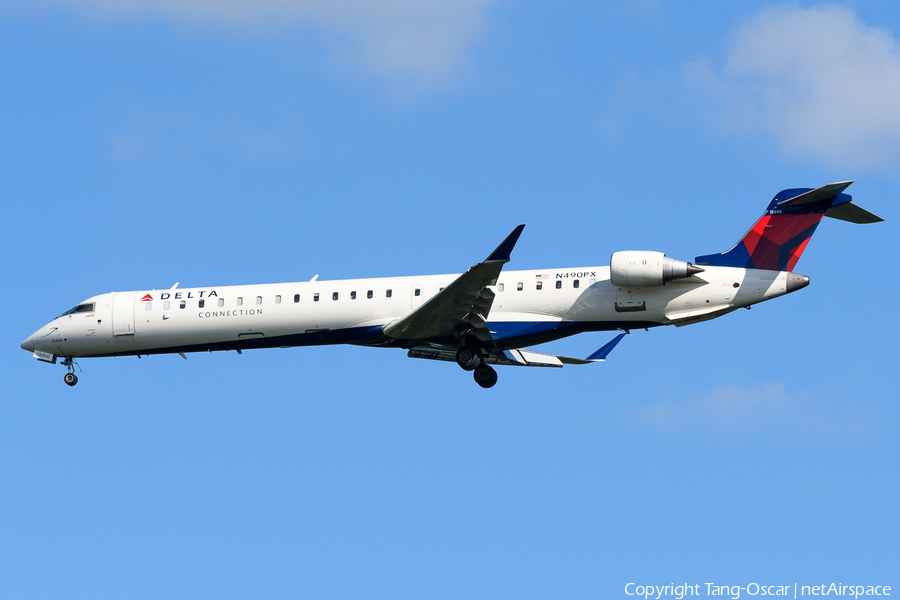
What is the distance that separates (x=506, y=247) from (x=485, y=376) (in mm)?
A: 5711

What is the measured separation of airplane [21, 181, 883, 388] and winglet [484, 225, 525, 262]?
0.12ft

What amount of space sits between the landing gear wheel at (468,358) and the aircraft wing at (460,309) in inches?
22.4

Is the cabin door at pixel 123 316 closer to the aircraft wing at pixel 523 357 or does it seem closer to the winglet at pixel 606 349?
the aircraft wing at pixel 523 357

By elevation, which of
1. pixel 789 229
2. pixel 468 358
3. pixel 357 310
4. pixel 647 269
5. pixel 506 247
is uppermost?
pixel 789 229

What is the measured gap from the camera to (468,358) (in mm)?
28812

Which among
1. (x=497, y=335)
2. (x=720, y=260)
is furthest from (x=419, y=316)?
(x=720, y=260)

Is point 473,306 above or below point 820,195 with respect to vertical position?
below

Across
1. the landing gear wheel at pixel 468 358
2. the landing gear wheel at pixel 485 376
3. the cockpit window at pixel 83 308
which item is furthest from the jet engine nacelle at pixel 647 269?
the cockpit window at pixel 83 308

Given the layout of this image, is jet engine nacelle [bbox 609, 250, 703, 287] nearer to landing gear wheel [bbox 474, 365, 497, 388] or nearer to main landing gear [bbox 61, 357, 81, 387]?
landing gear wheel [bbox 474, 365, 497, 388]

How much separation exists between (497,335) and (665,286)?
4.53 m

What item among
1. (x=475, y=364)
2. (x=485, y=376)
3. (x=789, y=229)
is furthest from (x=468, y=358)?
(x=789, y=229)

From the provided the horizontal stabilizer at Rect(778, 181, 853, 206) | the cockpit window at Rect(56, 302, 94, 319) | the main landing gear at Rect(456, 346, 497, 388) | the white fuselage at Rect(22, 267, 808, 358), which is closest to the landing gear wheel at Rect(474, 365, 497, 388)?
the main landing gear at Rect(456, 346, 497, 388)

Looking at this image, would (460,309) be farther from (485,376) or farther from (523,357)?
(523,357)

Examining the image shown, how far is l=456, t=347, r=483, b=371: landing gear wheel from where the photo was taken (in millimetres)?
28812
